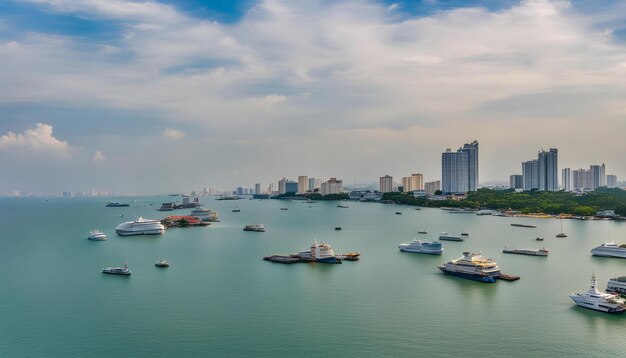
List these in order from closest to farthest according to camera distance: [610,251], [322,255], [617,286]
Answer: [617,286] → [322,255] → [610,251]

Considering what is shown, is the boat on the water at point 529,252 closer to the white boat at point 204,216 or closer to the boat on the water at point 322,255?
the boat on the water at point 322,255

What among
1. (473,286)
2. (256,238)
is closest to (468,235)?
(256,238)

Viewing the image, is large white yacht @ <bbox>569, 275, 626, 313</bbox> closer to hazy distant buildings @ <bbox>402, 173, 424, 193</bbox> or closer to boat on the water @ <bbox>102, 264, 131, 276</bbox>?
boat on the water @ <bbox>102, 264, 131, 276</bbox>

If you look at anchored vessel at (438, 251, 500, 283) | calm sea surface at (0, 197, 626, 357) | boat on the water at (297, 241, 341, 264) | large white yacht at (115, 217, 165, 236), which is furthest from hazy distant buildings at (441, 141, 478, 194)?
anchored vessel at (438, 251, 500, 283)

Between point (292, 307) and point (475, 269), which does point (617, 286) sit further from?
point (292, 307)

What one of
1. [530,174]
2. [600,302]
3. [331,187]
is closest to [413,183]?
[331,187]

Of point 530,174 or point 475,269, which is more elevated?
point 530,174
